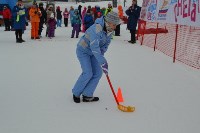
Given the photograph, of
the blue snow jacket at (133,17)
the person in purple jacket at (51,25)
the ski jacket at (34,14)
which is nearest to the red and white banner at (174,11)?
the blue snow jacket at (133,17)

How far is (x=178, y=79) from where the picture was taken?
7.35 metres

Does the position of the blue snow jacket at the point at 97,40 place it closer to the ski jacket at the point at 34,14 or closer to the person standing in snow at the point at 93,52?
the person standing in snow at the point at 93,52

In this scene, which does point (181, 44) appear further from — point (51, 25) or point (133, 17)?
point (51, 25)

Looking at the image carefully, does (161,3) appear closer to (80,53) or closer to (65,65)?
(65,65)

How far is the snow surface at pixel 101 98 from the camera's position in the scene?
4410 millimetres

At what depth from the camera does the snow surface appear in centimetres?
441

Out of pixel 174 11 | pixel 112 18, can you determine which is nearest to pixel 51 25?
pixel 174 11

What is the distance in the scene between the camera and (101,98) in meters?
5.73

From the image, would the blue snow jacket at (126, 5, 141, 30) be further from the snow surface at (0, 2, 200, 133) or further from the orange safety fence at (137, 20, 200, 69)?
the snow surface at (0, 2, 200, 133)

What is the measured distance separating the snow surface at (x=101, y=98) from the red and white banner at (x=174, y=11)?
1.20m

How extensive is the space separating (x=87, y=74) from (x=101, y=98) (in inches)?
26.9

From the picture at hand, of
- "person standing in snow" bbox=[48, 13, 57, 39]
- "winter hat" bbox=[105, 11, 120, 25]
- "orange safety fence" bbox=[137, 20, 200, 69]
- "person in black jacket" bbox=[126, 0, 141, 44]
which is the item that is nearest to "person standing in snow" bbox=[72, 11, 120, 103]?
"winter hat" bbox=[105, 11, 120, 25]

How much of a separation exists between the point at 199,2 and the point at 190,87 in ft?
6.37

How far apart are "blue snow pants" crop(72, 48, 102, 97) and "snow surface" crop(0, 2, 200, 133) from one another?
0.23 metres
